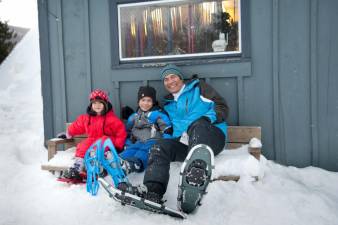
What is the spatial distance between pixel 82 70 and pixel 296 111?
295 cm

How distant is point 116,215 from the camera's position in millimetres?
2547

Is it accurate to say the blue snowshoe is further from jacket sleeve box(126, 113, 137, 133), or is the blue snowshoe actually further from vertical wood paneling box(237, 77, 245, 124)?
vertical wood paneling box(237, 77, 245, 124)

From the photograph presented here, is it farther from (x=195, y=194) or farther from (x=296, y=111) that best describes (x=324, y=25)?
(x=195, y=194)

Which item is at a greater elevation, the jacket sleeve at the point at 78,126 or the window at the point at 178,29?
the window at the point at 178,29

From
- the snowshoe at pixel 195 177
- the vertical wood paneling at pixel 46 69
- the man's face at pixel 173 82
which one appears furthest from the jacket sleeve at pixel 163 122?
the vertical wood paneling at pixel 46 69

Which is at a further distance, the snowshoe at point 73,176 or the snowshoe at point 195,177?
the snowshoe at point 73,176

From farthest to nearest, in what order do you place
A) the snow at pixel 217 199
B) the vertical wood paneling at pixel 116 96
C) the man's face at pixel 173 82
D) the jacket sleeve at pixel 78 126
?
the vertical wood paneling at pixel 116 96 < the jacket sleeve at pixel 78 126 < the man's face at pixel 173 82 < the snow at pixel 217 199

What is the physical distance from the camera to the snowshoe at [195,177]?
7.97 feet

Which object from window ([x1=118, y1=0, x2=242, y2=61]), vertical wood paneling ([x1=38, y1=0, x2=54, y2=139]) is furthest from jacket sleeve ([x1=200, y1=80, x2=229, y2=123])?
vertical wood paneling ([x1=38, y1=0, x2=54, y2=139])

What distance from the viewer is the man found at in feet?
8.56

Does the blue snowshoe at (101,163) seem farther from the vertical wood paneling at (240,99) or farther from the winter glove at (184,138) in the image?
the vertical wood paneling at (240,99)

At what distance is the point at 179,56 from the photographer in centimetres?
413

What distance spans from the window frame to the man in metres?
0.54

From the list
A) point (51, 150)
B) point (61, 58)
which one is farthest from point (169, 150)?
point (61, 58)
